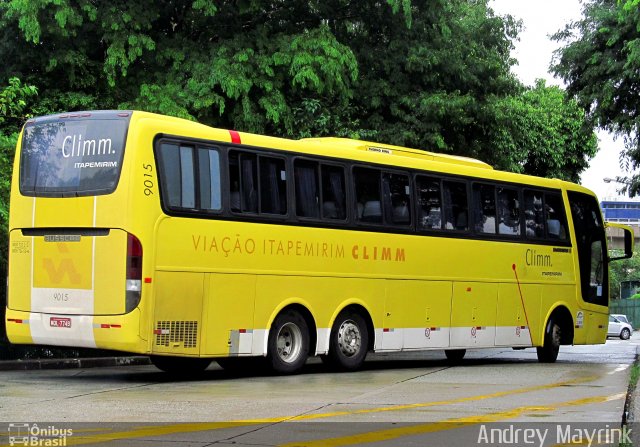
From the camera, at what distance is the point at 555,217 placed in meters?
23.1

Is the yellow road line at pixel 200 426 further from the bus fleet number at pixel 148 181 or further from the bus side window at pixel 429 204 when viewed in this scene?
the bus side window at pixel 429 204

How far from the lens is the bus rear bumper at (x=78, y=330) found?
14781 mm

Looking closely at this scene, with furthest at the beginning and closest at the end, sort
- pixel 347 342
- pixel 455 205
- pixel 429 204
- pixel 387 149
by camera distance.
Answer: pixel 455 205 → pixel 429 204 → pixel 387 149 → pixel 347 342

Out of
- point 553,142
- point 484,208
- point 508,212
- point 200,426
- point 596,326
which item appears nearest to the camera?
point 200,426

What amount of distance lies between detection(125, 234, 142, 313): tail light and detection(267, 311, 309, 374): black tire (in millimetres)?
2651

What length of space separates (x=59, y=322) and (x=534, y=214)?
10586 mm

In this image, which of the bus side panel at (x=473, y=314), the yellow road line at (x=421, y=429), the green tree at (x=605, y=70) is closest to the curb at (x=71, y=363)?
the bus side panel at (x=473, y=314)

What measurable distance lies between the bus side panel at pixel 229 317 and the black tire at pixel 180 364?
1.21 metres

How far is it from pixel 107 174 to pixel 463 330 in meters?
8.12

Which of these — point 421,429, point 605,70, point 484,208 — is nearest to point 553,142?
point 605,70

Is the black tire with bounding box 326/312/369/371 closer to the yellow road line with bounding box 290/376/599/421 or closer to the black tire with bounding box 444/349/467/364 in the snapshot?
the yellow road line with bounding box 290/376/599/421

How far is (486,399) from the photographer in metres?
12.9

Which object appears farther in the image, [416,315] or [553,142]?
[553,142]

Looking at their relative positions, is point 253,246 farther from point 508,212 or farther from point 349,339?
point 508,212
